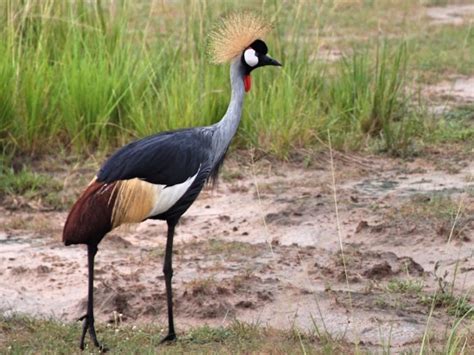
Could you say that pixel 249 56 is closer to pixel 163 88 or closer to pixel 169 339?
pixel 169 339

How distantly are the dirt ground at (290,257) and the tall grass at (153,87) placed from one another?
37 centimetres

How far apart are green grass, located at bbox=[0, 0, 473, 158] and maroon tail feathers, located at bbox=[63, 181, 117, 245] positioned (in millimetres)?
2869

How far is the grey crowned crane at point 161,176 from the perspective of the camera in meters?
4.52

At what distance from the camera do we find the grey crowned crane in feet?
14.8

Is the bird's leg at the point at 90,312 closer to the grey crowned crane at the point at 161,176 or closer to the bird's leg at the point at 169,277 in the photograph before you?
the grey crowned crane at the point at 161,176

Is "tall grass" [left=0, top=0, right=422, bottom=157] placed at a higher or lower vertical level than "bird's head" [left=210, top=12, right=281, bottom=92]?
lower

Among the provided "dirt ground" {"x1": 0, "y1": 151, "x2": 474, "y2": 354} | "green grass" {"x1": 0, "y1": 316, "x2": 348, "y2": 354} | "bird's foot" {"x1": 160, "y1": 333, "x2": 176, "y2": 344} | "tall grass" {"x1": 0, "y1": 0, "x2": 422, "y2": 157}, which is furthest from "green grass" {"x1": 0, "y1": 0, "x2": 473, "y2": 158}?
"bird's foot" {"x1": 160, "y1": 333, "x2": 176, "y2": 344}

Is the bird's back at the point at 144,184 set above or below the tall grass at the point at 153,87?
above

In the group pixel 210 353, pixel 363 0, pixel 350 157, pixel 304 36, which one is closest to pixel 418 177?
pixel 350 157

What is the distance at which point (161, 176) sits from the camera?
4.63 meters

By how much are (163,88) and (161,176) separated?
10.1ft

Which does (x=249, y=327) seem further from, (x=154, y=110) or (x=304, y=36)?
(x=304, y=36)

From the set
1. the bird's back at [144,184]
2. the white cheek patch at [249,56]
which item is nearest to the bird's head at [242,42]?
the white cheek patch at [249,56]

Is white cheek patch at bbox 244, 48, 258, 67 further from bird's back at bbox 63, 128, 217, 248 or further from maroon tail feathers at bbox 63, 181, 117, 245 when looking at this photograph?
maroon tail feathers at bbox 63, 181, 117, 245
